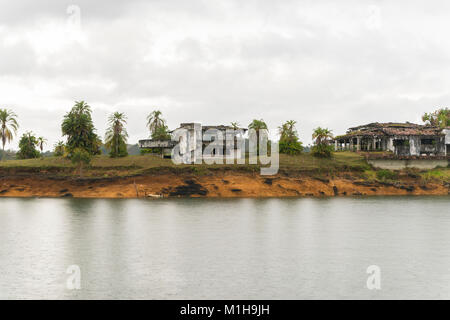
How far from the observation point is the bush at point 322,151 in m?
118

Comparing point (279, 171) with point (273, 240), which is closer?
point (273, 240)

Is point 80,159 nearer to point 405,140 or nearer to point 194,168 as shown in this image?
point 194,168

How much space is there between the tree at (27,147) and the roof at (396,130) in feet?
318

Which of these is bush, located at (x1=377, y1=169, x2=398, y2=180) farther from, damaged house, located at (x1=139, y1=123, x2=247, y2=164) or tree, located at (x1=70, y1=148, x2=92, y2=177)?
tree, located at (x1=70, y1=148, x2=92, y2=177)

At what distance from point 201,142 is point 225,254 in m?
84.1

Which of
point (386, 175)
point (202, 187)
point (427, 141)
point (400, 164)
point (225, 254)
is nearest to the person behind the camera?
point (225, 254)

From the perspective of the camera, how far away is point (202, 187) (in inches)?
4112

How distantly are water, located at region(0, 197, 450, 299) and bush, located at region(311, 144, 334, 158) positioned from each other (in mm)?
52617

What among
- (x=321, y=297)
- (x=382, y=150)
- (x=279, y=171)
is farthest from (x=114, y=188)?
(x=321, y=297)

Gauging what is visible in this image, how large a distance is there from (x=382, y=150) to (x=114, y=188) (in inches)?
2920

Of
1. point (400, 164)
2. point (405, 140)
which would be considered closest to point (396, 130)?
point (405, 140)
